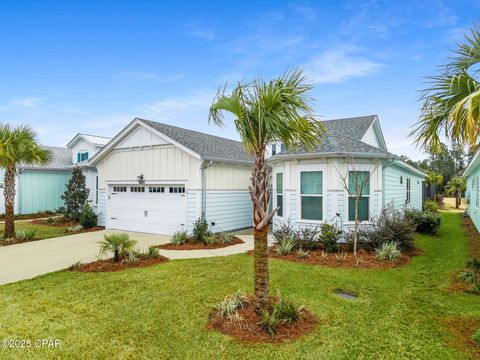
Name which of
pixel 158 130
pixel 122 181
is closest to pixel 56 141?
pixel 122 181

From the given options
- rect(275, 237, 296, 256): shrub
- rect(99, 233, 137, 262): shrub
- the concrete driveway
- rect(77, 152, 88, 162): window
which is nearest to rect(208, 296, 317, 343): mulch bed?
rect(275, 237, 296, 256): shrub

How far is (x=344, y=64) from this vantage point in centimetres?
1200

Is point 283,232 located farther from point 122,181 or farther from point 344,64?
point 122,181

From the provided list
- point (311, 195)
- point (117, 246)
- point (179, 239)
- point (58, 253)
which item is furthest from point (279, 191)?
point (58, 253)

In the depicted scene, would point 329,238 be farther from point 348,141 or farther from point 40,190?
point 40,190

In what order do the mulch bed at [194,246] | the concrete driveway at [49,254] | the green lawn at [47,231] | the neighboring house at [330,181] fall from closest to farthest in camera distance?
the concrete driveway at [49,254]
the neighboring house at [330,181]
the mulch bed at [194,246]
the green lawn at [47,231]

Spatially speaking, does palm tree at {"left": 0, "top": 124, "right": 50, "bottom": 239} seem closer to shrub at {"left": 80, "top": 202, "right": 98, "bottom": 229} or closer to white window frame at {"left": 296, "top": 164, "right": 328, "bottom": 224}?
shrub at {"left": 80, "top": 202, "right": 98, "bottom": 229}

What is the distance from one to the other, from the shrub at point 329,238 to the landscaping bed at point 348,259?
0.23 metres

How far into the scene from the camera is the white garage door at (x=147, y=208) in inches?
491

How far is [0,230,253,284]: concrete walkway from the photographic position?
24.5 feet

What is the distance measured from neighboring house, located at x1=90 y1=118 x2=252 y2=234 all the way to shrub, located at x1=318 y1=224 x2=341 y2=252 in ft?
16.2

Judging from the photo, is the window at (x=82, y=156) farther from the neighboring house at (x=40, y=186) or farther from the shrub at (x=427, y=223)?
the shrub at (x=427, y=223)

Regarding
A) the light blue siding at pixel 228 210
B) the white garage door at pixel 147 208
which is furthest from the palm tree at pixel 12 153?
the light blue siding at pixel 228 210

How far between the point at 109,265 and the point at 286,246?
199 inches
